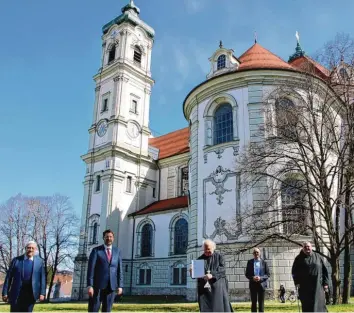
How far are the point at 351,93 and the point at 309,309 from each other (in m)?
14.2

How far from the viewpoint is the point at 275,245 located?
19469mm

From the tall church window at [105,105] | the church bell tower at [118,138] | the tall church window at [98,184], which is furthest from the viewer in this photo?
the tall church window at [105,105]

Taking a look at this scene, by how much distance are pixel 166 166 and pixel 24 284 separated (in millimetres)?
33373

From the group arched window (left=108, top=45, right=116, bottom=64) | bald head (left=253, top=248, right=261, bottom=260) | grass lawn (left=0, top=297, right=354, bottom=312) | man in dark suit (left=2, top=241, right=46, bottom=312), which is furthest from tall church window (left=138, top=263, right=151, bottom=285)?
man in dark suit (left=2, top=241, right=46, bottom=312)

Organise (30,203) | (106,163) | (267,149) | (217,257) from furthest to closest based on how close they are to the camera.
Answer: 1. (30,203)
2. (106,163)
3. (267,149)
4. (217,257)

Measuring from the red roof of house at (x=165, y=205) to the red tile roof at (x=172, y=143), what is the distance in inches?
201

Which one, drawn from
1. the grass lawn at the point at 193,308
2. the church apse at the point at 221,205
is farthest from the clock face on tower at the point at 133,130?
the grass lawn at the point at 193,308

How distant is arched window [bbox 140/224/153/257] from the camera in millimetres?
35312

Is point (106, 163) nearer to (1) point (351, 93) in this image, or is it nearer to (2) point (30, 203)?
(2) point (30, 203)

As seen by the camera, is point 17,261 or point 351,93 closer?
point 17,261

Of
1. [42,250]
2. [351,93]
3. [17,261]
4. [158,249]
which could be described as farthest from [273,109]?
[42,250]

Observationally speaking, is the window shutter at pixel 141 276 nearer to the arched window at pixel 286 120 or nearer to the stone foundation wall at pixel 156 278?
the stone foundation wall at pixel 156 278

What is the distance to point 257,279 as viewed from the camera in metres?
9.51

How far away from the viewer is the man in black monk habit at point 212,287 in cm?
666
